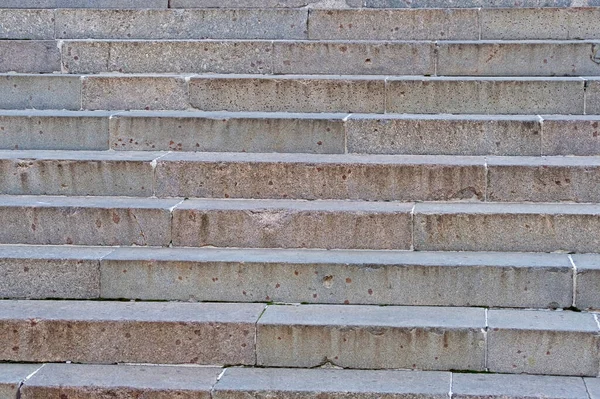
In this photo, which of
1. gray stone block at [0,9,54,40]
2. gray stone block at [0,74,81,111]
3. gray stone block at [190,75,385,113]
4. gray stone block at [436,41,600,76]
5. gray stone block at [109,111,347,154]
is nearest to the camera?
gray stone block at [109,111,347,154]

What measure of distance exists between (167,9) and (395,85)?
212 cm

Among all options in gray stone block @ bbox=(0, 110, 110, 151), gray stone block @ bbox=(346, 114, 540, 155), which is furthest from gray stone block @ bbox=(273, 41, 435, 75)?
gray stone block @ bbox=(0, 110, 110, 151)

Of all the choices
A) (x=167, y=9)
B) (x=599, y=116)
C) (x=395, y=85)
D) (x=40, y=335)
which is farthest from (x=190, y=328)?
(x=167, y=9)

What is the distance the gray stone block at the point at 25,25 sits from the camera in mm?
7699

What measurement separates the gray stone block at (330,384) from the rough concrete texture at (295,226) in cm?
89

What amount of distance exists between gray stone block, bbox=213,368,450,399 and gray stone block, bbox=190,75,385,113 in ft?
7.69

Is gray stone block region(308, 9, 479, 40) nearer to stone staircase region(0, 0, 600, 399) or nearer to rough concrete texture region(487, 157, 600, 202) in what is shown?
stone staircase region(0, 0, 600, 399)

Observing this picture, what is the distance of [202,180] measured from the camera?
19.2ft

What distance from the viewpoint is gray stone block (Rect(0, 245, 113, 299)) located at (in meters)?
5.23

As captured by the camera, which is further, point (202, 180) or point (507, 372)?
point (202, 180)

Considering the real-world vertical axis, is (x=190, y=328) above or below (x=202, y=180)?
below

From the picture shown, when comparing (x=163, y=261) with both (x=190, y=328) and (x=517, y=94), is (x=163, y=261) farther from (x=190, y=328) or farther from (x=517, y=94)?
(x=517, y=94)

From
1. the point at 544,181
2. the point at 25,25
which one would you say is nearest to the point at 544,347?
the point at 544,181

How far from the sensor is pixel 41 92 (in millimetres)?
6949
